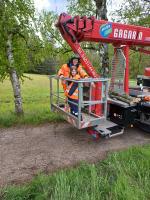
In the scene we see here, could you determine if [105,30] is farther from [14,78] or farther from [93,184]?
[93,184]

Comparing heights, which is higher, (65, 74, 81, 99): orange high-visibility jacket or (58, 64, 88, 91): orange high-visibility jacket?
(58, 64, 88, 91): orange high-visibility jacket

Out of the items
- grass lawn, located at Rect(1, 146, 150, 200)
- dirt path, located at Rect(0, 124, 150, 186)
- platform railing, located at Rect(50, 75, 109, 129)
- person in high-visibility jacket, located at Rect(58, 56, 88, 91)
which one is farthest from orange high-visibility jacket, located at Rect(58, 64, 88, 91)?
grass lawn, located at Rect(1, 146, 150, 200)

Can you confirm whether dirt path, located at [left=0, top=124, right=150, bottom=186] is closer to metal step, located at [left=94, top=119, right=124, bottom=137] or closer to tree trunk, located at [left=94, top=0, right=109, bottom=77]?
metal step, located at [left=94, top=119, right=124, bottom=137]

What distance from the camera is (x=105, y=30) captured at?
20.6 feet

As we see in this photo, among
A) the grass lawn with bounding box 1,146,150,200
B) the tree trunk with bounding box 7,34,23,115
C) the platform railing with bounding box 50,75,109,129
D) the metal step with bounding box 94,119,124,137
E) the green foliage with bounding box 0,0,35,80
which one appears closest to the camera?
the grass lawn with bounding box 1,146,150,200

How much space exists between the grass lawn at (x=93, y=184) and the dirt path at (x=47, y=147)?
0.49 m

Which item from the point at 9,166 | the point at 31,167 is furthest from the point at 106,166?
the point at 9,166

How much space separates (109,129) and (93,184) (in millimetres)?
2439

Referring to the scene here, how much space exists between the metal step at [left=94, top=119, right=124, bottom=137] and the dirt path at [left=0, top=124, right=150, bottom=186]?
0.25 m

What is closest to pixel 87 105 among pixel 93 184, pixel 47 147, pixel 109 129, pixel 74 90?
pixel 74 90

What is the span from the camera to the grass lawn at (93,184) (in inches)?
153

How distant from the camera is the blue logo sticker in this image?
6.23 m

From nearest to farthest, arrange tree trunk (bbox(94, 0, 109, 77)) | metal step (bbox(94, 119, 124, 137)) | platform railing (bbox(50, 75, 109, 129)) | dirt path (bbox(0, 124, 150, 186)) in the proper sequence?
dirt path (bbox(0, 124, 150, 186)), platform railing (bbox(50, 75, 109, 129)), metal step (bbox(94, 119, 124, 137)), tree trunk (bbox(94, 0, 109, 77))

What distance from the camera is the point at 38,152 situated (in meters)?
5.80
